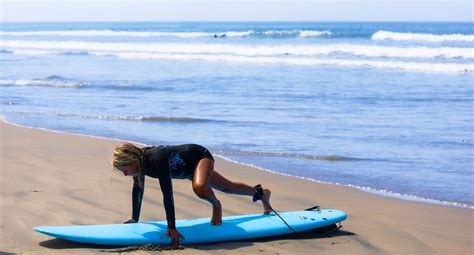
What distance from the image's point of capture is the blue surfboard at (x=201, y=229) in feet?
16.5

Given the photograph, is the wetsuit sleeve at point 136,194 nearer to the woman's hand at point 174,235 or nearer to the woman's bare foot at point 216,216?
the woman's hand at point 174,235

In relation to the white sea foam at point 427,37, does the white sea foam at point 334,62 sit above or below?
below

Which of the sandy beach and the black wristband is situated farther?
the sandy beach

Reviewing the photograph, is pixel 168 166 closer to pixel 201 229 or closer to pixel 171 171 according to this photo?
pixel 171 171

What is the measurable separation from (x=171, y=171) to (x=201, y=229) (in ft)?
1.62

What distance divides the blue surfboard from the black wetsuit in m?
0.19

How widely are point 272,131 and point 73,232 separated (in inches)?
231

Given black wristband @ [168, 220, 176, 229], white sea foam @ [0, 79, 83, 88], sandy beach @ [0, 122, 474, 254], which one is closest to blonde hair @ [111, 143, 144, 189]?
black wristband @ [168, 220, 176, 229]

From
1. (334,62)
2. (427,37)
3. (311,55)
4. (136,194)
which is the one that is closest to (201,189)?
(136,194)

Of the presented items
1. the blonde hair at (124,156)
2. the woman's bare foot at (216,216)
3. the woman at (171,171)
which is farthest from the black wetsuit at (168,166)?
the woman's bare foot at (216,216)

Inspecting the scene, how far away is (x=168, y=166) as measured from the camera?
5090 mm

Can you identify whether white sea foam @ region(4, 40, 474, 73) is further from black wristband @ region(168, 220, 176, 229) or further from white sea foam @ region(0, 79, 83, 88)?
black wristband @ region(168, 220, 176, 229)

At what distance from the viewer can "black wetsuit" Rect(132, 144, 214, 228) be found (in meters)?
5.06

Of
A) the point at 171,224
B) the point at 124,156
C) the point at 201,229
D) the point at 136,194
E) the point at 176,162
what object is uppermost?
the point at 124,156
